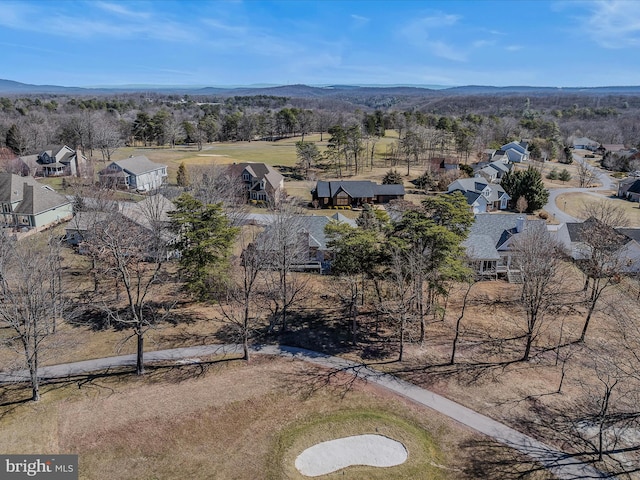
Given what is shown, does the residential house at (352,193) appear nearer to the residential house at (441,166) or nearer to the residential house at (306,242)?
the residential house at (441,166)

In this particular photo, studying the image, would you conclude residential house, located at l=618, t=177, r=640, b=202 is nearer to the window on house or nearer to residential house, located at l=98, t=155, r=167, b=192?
the window on house

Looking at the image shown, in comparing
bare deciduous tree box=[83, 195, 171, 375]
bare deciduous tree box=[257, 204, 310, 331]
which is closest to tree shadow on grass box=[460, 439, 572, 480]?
bare deciduous tree box=[257, 204, 310, 331]

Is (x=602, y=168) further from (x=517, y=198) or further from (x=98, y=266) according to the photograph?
(x=98, y=266)

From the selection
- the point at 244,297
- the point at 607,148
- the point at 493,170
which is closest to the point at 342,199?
the point at 493,170

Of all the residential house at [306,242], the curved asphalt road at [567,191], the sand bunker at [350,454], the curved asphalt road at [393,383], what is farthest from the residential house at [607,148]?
the sand bunker at [350,454]

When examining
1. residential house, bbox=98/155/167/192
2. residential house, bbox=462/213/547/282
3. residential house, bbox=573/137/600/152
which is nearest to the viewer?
residential house, bbox=462/213/547/282

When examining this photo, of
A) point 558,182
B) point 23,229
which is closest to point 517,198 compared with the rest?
point 558,182
